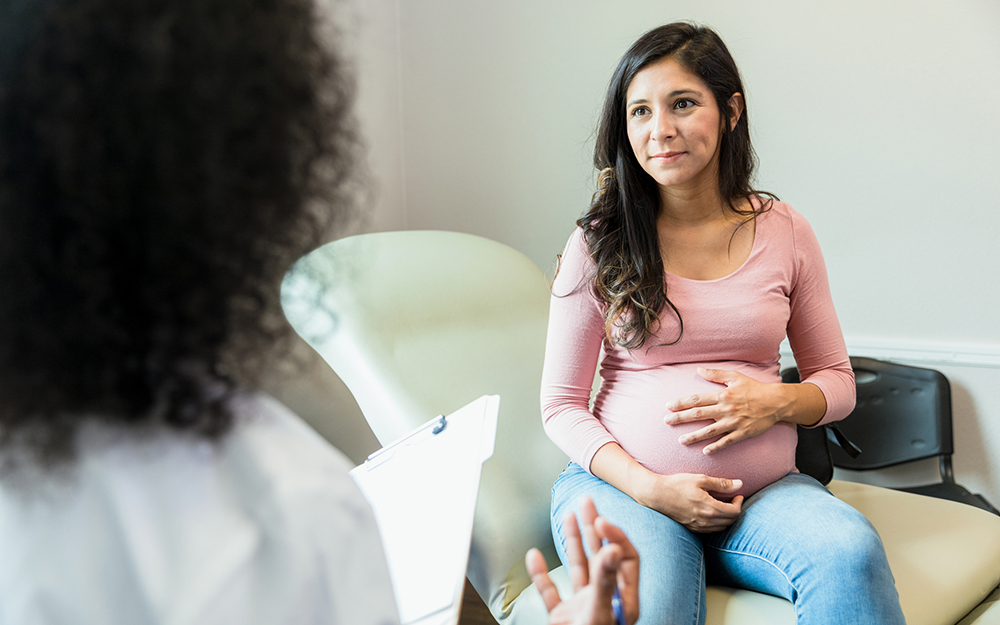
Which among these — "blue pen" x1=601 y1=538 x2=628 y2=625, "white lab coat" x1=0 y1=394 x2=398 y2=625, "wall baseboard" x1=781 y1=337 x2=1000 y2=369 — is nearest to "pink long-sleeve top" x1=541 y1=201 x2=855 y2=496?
"blue pen" x1=601 y1=538 x2=628 y2=625

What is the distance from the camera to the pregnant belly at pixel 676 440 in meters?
1.00

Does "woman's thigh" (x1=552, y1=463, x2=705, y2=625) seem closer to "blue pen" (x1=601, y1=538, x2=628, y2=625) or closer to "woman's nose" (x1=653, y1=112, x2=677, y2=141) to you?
"blue pen" (x1=601, y1=538, x2=628, y2=625)

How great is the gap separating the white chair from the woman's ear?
59 cm

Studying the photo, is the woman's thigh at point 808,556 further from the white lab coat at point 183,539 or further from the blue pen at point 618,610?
the white lab coat at point 183,539

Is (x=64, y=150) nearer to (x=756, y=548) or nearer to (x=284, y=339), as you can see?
(x=284, y=339)

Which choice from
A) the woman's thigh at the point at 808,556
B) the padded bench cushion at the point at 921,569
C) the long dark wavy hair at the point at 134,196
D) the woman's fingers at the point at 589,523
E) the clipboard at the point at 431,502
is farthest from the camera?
the padded bench cushion at the point at 921,569

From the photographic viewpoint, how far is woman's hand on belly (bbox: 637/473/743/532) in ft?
3.06

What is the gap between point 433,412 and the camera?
1.26 metres

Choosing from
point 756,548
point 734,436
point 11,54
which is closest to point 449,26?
point 734,436

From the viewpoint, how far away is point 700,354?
107 centimetres

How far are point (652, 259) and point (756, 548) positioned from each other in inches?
17.7

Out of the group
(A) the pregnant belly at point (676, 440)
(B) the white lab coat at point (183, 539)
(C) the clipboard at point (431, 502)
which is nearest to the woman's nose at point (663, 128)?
(A) the pregnant belly at point (676, 440)

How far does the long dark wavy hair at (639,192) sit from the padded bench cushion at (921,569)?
383 mm

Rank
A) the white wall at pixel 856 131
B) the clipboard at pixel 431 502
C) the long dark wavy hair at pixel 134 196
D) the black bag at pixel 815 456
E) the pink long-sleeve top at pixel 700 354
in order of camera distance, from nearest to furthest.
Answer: the long dark wavy hair at pixel 134 196 < the clipboard at pixel 431 502 < the pink long-sleeve top at pixel 700 354 < the black bag at pixel 815 456 < the white wall at pixel 856 131
